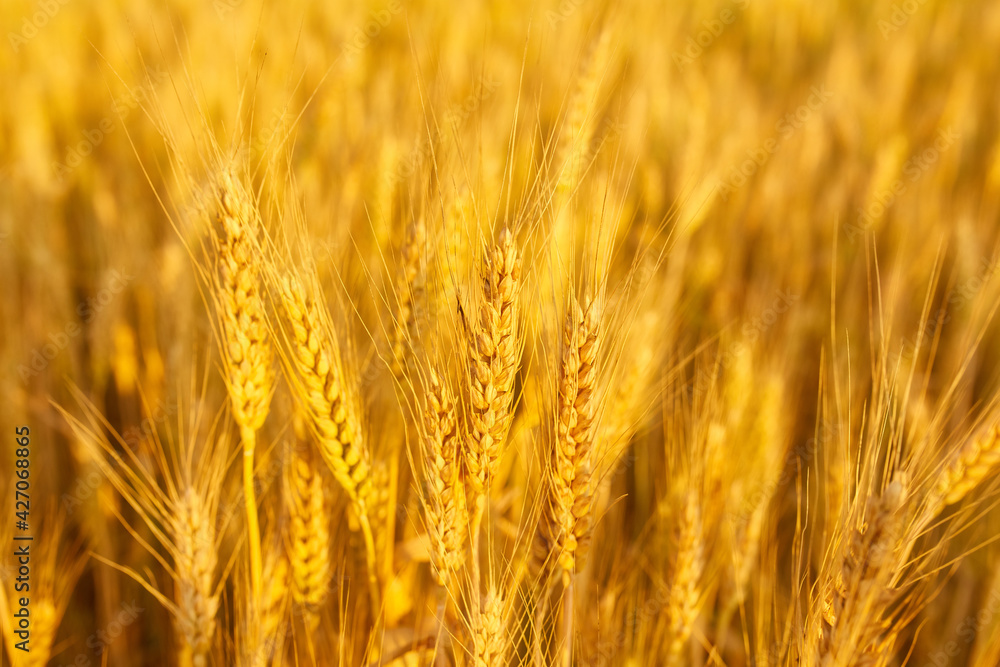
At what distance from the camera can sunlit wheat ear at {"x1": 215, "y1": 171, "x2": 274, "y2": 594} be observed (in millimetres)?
1091

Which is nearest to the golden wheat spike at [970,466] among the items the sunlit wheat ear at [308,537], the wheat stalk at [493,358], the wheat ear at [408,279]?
the wheat stalk at [493,358]

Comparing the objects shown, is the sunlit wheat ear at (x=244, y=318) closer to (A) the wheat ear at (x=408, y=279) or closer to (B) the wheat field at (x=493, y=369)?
(B) the wheat field at (x=493, y=369)

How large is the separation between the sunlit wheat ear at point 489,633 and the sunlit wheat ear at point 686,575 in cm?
50

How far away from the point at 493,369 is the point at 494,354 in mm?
25

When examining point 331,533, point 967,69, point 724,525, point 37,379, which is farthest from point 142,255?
point 967,69

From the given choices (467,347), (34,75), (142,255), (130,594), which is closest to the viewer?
(467,347)

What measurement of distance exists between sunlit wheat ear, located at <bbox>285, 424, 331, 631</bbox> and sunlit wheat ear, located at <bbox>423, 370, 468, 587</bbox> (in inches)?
13.8

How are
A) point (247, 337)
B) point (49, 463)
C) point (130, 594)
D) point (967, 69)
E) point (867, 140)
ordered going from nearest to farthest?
1. point (247, 337)
2. point (130, 594)
3. point (49, 463)
4. point (867, 140)
5. point (967, 69)

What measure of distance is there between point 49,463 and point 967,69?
19.0 feet

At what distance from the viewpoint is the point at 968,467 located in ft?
3.52

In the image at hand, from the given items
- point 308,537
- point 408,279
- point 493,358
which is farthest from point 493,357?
point 308,537

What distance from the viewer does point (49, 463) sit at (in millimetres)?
2025

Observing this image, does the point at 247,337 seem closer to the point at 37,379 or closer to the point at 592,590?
the point at 592,590

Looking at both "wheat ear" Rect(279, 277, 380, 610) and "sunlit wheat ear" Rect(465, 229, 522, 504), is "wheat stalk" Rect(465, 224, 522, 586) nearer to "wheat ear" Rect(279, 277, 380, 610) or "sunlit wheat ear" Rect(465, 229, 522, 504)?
"sunlit wheat ear" Rect(465, 229, 522, 504)
